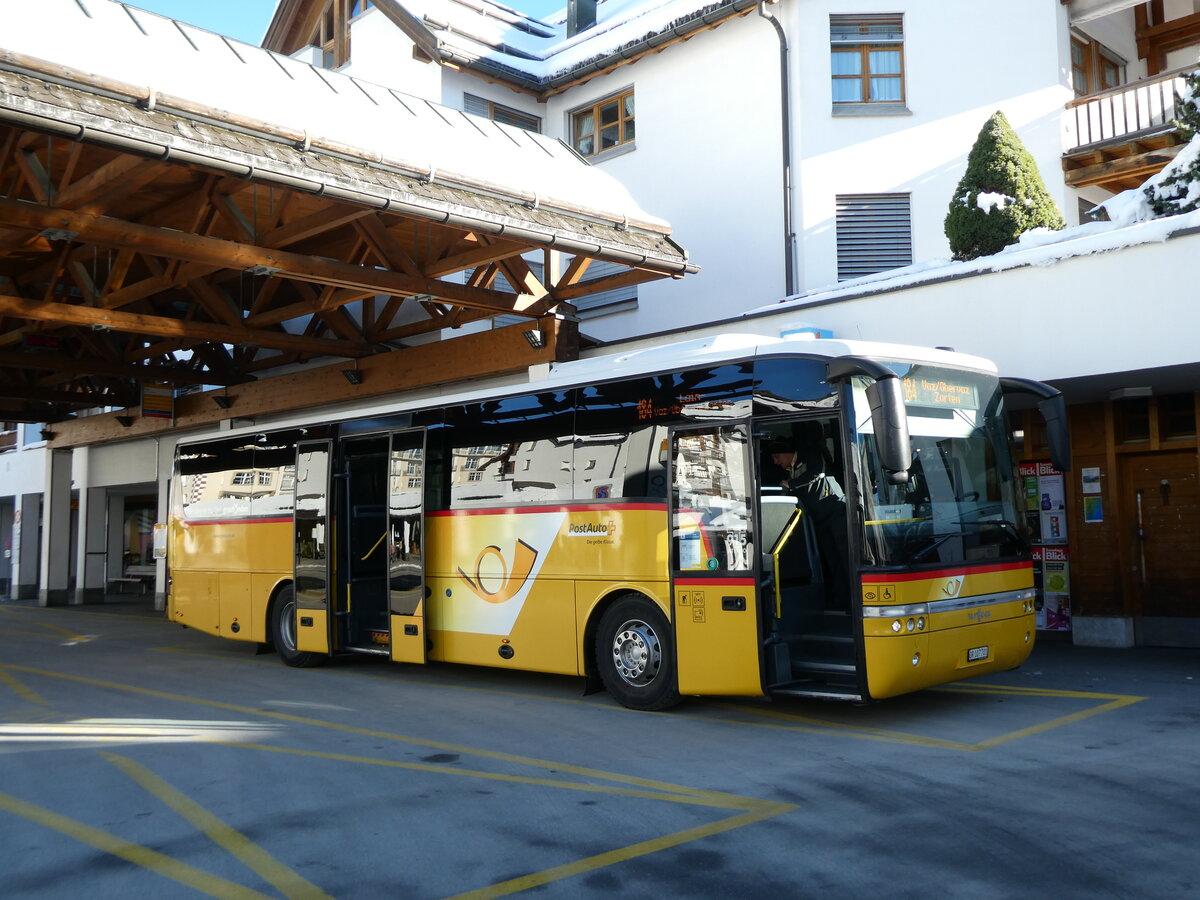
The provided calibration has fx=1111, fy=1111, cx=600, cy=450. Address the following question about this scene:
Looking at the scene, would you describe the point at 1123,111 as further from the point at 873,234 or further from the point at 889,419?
the point at 889,419

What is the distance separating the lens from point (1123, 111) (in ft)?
57.8

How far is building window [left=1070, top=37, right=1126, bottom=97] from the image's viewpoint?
1953 centimetres

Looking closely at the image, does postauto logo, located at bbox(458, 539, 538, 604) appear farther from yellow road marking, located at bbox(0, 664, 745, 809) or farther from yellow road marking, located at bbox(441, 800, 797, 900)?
yellow road marking, located at bbox(441, 800, 797, 900)

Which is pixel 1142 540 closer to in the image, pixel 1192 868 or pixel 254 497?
Result: pixel 1192 868

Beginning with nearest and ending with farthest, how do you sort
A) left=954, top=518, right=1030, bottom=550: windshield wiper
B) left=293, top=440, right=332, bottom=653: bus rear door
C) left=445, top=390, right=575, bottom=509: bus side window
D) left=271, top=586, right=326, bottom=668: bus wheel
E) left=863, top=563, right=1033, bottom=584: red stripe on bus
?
left=863, top=563, right=1033, bottom=584: red stripe on bus
left=954, top=518, right=1030, bottom=550: windshield wiper
left=445, top=390, right=575, bottom=509: bus side window
left=293, top=440, right=332, bottom=653: bus rear door
left=271, top=586, right=326, bottom=668: bus wheel

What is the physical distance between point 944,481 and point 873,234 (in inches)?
416

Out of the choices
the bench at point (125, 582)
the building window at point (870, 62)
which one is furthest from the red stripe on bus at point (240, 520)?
the bench at point (125, 582)

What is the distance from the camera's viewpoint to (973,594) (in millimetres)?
8875

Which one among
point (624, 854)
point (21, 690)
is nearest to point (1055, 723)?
point (624, 854)

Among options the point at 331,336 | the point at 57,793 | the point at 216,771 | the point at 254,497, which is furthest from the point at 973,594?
the point at 331,336

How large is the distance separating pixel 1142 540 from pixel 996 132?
18.8 feet

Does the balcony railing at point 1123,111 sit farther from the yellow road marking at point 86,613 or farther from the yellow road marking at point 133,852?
the yellow road marking at point 86,613

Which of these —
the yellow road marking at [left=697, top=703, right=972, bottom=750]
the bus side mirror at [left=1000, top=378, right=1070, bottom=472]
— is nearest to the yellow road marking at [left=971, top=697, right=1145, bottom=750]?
the yellow road marking at [left=697, top=703, right=972, bottom=750]

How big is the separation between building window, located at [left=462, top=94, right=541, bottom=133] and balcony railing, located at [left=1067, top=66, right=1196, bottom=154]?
400 inches
